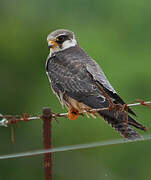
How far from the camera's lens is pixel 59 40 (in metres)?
6.39

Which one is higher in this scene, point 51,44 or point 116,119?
point 51,44

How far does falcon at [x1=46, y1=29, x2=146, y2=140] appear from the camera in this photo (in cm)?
534

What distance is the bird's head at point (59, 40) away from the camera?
6312 millimetres

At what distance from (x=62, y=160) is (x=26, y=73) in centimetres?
444

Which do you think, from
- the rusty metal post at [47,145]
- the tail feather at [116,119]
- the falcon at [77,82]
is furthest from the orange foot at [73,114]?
the rusty metal post at [47,145]

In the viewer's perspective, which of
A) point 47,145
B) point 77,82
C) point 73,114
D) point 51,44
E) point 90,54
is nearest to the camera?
point 47,145

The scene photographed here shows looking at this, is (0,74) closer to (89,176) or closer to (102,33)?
(102,33)

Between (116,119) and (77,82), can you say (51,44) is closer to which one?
(77,82)

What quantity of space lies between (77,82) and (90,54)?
8876 mm

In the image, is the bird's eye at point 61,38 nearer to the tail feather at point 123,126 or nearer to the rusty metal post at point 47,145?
the tail feather at point 123,126

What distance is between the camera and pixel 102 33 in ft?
58.9

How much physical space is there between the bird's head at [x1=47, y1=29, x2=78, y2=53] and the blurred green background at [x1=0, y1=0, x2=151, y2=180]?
591 cm

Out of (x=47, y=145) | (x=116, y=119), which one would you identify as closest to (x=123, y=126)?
(x=116, y=119)

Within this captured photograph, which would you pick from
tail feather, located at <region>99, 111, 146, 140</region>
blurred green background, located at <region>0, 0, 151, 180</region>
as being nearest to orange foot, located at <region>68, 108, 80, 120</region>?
tail feather, located at <region>99, 111, 146, 140</region>
